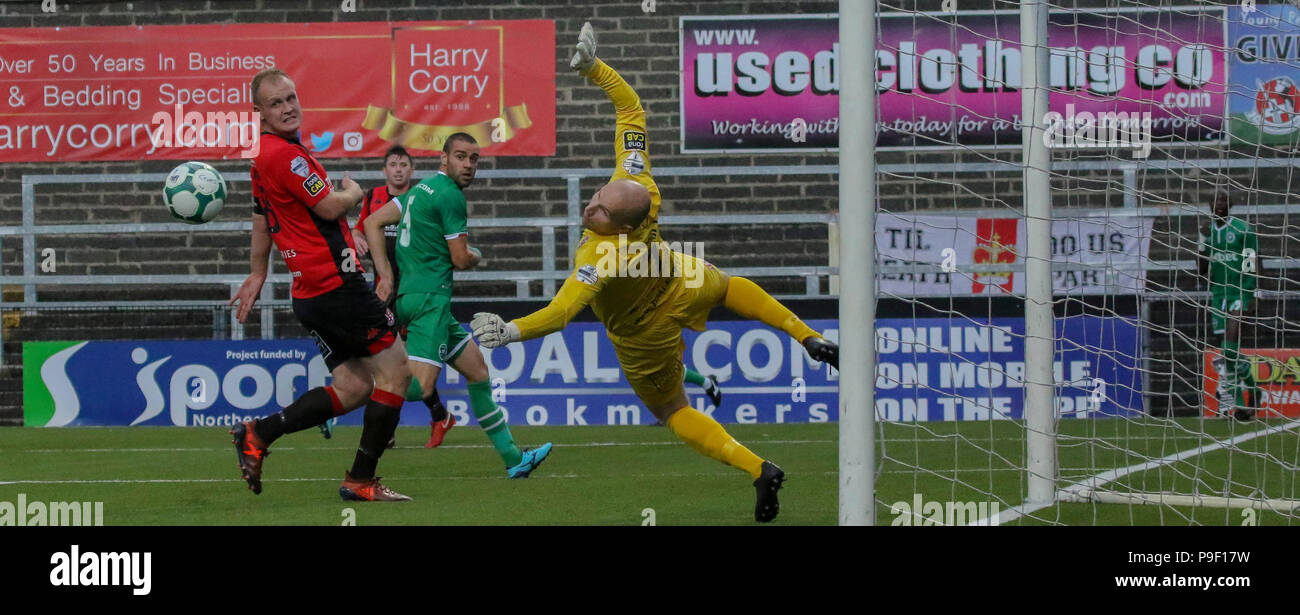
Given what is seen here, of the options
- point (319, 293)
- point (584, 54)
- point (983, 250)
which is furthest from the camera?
point (983, 250)

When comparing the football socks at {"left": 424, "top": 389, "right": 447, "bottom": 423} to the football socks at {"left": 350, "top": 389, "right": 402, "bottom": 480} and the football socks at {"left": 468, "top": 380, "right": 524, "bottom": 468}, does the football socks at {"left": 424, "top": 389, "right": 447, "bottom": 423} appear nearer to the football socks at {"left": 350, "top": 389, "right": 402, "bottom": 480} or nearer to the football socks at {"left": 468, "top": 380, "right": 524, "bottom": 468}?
the football socks at {"left": 468, "top": 380, "right": 524, "bottom": 468}

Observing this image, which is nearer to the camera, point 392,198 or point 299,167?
point 299,167

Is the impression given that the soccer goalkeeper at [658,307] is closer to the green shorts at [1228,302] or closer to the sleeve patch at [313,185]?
the sleeve patch at [313,185]

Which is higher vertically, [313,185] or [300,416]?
[313,185]

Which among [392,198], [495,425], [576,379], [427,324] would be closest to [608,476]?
[495,425]

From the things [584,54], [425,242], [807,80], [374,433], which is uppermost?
[807,80]

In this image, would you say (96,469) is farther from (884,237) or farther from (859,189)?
(884,237)

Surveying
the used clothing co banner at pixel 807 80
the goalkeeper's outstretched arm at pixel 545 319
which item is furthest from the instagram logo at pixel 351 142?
the goalkeeper's outstretched arm at pixel 545 319

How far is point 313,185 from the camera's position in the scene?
660 cm

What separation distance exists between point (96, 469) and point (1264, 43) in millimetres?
10650

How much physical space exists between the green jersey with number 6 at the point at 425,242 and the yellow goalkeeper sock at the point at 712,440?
2426 mm

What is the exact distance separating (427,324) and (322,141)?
21.8 ft

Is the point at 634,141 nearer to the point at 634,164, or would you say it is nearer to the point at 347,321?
the point at 634,164

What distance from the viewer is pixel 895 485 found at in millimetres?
7363
